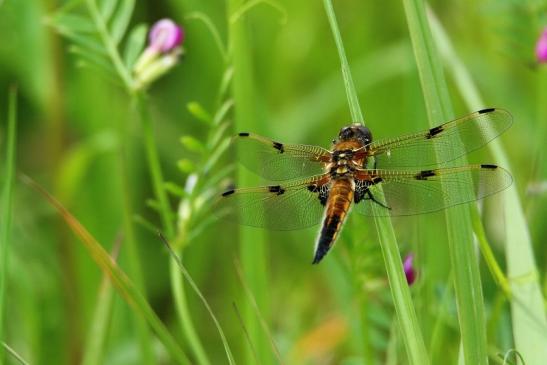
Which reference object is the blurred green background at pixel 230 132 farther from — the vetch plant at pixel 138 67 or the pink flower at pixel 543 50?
the vetch plant at pixel 138 67

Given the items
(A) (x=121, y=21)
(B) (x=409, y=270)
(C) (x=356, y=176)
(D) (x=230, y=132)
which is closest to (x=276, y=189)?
(C) (x=356, y=176)

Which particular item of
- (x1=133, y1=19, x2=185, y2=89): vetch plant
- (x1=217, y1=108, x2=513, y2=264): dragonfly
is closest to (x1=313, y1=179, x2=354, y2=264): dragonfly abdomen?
(x1=217, y1=108, x2=513, y2=264): dragonfly

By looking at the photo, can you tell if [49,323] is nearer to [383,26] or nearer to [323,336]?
[323,336]

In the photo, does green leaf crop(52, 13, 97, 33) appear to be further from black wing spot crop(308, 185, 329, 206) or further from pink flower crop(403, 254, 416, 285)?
pink flower crop(403, 254, 416, 285)

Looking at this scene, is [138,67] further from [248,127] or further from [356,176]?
[356,176]

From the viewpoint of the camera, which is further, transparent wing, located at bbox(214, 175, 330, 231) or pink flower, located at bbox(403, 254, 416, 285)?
transparent wing, located at bbox(214, 175, 330, 231)

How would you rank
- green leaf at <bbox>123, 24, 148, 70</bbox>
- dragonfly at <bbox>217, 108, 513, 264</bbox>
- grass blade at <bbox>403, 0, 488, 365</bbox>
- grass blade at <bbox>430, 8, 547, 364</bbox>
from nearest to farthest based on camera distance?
grass blade at <bbox>403, 0, 488, 365</bbox>
grass blade at <bbox>430, 8, 547, 364</bbox>
dragonfly at <bbox>217, 108, 513, 264</bbox>
green leaf at <bbox>123, 24, 148, 70</bbox>

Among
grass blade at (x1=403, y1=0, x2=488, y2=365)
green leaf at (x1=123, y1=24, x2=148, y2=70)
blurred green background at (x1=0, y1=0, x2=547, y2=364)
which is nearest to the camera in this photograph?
grass blade at (x1=403, y1=0, x2=488, y2=365)
